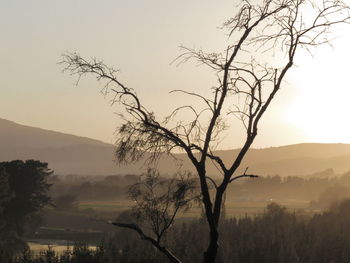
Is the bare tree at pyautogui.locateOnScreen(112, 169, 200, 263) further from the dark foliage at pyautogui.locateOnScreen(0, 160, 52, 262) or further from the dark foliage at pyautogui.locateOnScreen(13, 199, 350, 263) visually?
the dark foliage at pyautogui.locateOnScreen(0, 160, 52, 262)

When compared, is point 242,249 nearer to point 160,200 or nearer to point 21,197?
point 21,197

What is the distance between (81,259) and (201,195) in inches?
1016

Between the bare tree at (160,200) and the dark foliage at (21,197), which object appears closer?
the bare tree at (160,200)

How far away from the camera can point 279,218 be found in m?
71.6

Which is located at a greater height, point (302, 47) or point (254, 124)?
point (302, 47)

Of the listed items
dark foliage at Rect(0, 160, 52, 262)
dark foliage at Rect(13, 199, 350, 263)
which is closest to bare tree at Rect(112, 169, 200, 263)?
dark foliage at Rect(13, 199, 350, 263)

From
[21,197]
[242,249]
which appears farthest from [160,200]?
[21,197]

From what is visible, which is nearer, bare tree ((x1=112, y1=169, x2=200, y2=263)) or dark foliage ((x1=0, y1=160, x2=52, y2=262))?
bare tree ((x1=112, y1=169, x2=200, y2=263))

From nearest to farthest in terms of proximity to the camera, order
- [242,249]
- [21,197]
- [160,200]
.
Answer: [160,200] → [242,249] → [21,197]

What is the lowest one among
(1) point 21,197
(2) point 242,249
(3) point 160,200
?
(2) point 242,249

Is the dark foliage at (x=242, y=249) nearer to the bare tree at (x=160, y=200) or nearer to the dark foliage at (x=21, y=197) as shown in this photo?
the dark foliage at (x=21, y=197)

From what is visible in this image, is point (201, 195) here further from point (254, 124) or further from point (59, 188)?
point (59, 188)

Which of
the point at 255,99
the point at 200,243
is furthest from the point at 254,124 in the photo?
the point at 200,243

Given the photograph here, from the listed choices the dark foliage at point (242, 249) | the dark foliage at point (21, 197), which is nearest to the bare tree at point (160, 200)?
the dark foliage at point (242, 249)
